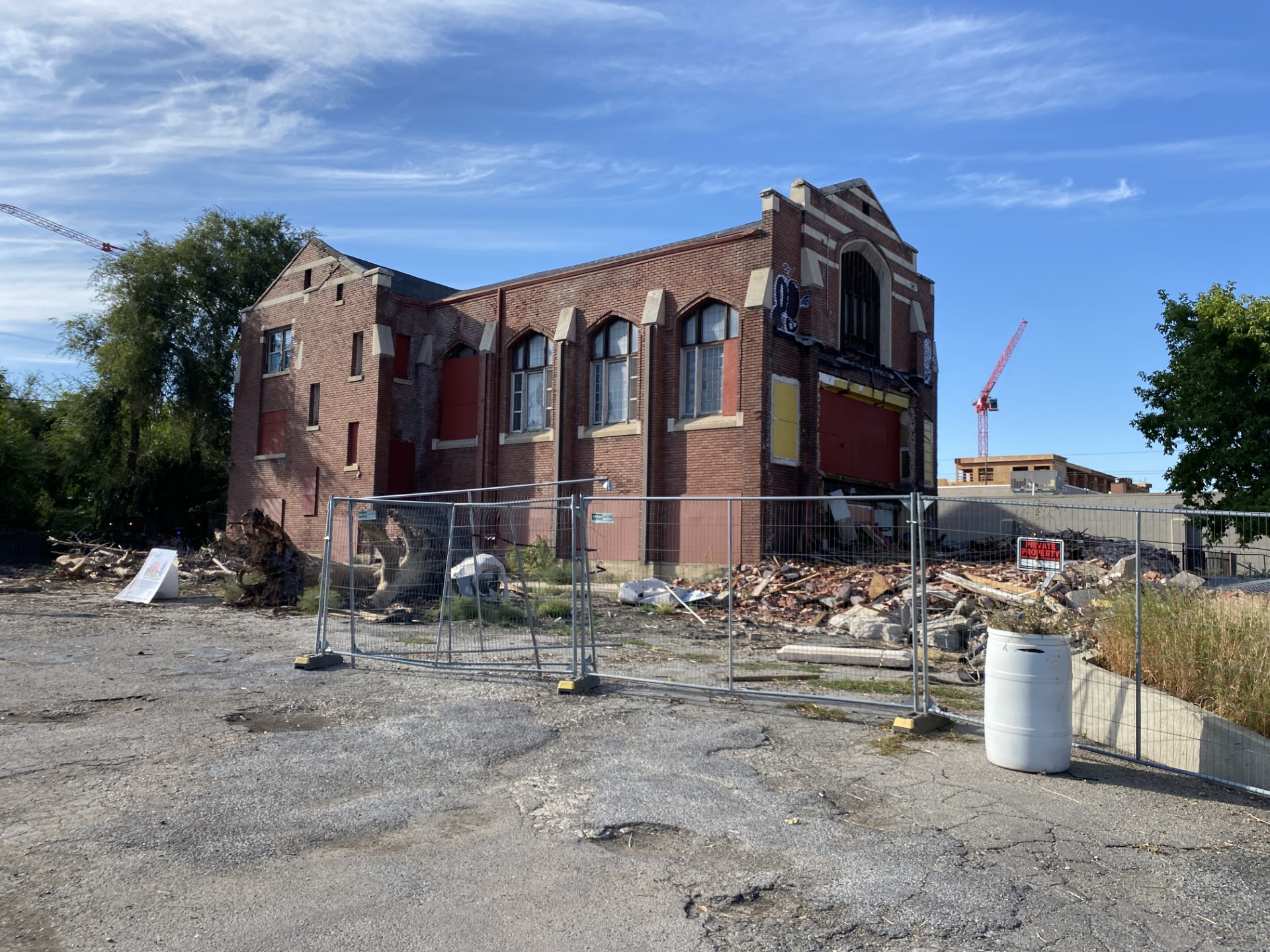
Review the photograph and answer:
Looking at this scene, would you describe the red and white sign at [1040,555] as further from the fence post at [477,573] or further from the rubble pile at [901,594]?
the fence post at [477,573]

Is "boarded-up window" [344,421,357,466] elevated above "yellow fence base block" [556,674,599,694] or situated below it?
above

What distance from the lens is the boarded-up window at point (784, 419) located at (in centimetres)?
2341

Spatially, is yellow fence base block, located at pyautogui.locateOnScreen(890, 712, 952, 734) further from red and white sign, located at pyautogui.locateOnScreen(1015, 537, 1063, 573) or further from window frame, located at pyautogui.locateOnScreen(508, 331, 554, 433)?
window frame, located at pyautogui.locateOnScreen(508, 331, 554, 433)

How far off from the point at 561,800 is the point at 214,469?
132 ft

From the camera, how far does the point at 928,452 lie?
29.8m

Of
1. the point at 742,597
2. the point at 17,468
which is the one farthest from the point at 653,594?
the point at 17,468

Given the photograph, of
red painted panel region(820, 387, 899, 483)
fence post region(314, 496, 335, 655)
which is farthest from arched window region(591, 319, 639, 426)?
fence post region(314, 496, 335, 655)

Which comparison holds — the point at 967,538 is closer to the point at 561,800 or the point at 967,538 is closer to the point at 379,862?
the point at 561,800

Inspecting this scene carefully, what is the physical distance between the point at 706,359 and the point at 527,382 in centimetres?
687

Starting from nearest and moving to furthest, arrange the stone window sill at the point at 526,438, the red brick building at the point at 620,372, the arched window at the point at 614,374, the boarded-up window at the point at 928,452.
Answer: the red brick building at the point at 620,372 → the arched window at the point at 614,374 → the stone window sill at the point at 526,438 → the boarded-up window at the point at 928,452

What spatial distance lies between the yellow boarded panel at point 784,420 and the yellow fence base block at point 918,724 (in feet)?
50.0

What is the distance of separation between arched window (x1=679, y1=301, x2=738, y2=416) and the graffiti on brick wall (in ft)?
3.74

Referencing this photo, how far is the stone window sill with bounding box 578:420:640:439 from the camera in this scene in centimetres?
2559

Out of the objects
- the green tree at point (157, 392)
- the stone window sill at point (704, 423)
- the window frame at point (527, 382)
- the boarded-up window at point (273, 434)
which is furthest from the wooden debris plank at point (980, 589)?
the green tree at point (157, 392)
